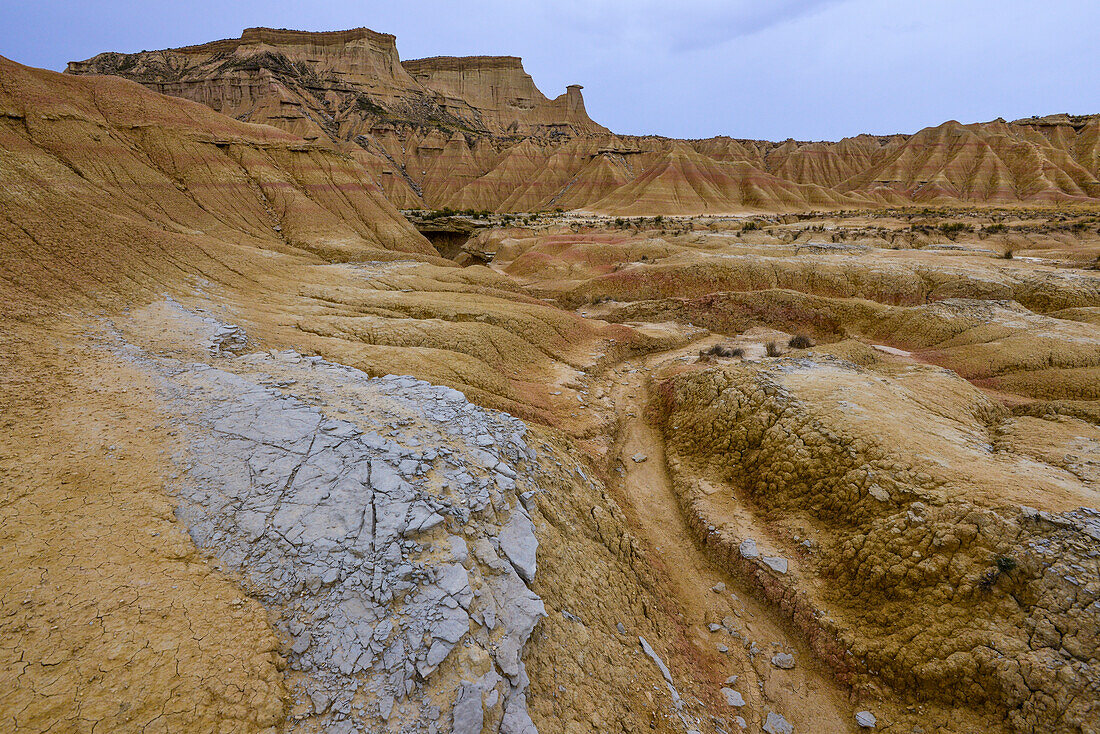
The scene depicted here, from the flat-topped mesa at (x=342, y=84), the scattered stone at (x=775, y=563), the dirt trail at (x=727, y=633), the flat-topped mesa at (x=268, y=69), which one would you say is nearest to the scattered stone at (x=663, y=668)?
the dirt trail at (x=727, y=633)

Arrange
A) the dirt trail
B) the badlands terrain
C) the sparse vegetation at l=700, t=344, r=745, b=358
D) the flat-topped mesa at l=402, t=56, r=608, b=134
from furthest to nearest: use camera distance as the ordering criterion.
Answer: the flat-topped mesa at l=402, t=56, r=608, b=134 < the sparse vegetation at l=700, t=344, r=745, b=358 < the dirt trail < the badlands terrain

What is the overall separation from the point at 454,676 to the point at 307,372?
21.6 ft

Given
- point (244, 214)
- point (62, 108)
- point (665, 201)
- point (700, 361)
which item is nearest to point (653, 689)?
point (700, 361)

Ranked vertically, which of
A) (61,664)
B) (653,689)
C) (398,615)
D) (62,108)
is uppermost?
(62,108)

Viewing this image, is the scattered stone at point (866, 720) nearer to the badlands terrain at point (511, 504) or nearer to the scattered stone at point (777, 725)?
the badlands terrain at point (511, 504)

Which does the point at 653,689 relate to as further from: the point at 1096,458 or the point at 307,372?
the point at 1096,458

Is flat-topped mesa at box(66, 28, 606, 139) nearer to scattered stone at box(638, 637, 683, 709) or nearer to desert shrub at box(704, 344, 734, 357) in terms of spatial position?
desert shrub at box(704, 344, 734, 357)

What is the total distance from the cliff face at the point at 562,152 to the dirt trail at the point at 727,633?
59.5 metres

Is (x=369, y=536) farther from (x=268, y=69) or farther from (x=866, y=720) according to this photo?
(x=268, y=69)

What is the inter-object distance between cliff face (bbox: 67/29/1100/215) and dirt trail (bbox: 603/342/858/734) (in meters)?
59.5

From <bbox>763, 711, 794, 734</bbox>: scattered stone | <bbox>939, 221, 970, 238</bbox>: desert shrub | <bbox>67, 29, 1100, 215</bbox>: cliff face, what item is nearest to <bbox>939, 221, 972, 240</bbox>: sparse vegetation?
<bbox>939, 221, 970, 238</bbox>: desert shrub

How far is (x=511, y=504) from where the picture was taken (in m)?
6.39

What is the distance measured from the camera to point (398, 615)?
444cm

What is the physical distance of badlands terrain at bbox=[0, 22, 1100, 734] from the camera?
161 inches
